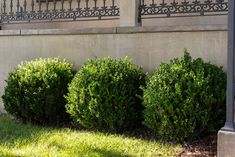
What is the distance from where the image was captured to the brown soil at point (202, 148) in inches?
210

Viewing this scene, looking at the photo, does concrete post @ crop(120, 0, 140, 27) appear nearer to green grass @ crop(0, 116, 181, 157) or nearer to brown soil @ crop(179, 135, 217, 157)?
green grass @ crop(0, 116, 181, 157)

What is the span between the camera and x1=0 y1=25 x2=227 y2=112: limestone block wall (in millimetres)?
6121

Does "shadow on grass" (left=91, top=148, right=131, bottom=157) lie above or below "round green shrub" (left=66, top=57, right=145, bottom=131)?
below

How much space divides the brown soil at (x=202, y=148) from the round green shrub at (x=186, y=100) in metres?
0.13

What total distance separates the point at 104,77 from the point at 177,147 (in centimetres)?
150

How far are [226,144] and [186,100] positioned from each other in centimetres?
82

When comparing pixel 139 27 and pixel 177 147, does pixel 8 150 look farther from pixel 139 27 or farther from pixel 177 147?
pixel 139 27

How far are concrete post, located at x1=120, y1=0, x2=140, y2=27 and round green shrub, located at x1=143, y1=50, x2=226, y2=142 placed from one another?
1.53m

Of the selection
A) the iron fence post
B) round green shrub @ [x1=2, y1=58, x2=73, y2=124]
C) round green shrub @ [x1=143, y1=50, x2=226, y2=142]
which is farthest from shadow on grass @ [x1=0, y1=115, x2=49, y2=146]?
the iron fence post

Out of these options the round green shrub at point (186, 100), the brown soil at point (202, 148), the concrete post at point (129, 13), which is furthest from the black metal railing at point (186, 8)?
the brown soil at point (202, 148)

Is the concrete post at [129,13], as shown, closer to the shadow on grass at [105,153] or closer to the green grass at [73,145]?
the green grass at [73,145]

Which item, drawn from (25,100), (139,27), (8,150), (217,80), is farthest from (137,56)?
(8,150)

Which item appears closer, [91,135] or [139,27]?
[91,135]

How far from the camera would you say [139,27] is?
6688mm
